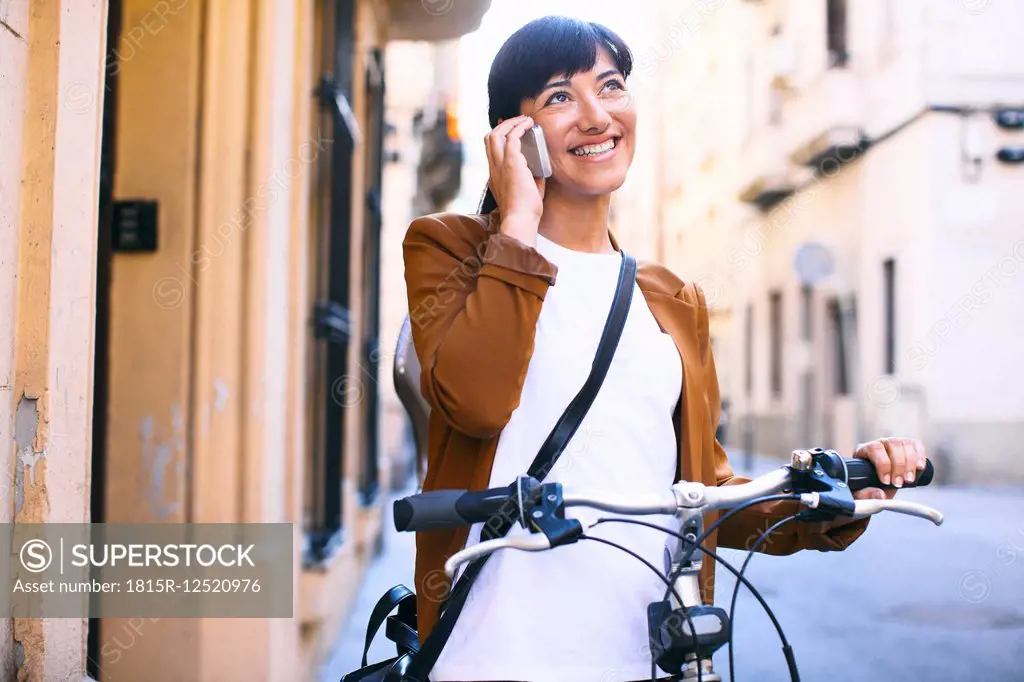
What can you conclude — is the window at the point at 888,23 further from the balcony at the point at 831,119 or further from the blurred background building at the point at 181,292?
the blurred background building at the point at 181,292

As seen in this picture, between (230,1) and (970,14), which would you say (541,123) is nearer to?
(230,1)

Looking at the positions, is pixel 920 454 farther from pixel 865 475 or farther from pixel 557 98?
pixel 557 98

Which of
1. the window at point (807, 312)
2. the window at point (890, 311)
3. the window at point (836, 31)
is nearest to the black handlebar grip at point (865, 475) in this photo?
the window at point (890, 311)

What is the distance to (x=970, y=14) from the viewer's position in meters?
14.2

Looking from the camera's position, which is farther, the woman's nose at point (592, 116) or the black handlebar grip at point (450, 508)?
the woman's nose at point (592, 116)

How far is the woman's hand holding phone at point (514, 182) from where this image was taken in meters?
1.67

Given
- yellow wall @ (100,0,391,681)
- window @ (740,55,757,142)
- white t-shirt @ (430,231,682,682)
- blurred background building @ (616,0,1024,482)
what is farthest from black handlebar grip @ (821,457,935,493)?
window @ (740,55,757,142)

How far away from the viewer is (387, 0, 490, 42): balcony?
7570mm

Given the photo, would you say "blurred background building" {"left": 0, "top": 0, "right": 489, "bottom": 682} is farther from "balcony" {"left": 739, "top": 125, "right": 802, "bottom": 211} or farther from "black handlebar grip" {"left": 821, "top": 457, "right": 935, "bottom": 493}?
"balcony" {"left": 739, "top": 125, "right": 802, "bottom": 211}

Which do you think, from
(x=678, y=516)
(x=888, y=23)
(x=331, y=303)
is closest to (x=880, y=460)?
(x=678, y=516)

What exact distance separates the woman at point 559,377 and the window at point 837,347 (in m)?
17.9

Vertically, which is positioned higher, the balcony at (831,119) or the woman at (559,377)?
the balcony at (831,119)

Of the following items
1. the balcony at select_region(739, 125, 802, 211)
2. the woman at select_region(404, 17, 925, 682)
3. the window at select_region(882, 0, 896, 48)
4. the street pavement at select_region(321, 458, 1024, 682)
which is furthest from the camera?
the balcony at select_region(739, 125, 802, 211)

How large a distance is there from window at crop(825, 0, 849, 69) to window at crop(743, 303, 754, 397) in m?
7.42
